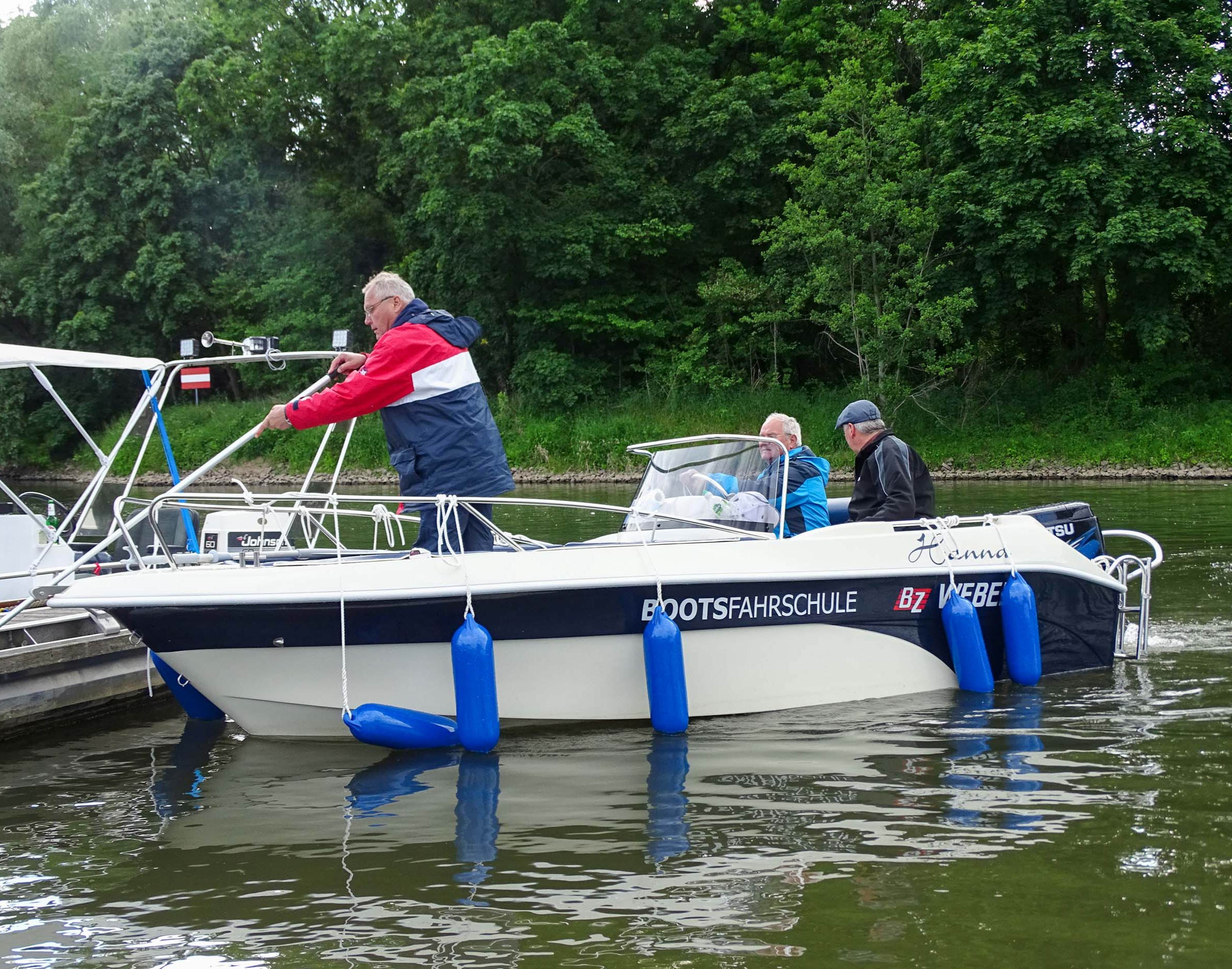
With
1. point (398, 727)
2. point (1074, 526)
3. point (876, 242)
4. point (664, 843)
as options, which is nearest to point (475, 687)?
point (398, 727)

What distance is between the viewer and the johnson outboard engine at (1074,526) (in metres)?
8.55

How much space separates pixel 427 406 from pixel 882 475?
9.93 feet

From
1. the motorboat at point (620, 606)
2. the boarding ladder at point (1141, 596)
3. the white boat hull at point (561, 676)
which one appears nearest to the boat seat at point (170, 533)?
the motorboat at point (620, 606)

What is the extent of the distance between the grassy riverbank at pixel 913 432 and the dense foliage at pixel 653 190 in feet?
2.18

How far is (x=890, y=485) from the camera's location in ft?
25.5

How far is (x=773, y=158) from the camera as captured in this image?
1351 inches

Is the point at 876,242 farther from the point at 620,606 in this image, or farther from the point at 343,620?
the point at 343,620

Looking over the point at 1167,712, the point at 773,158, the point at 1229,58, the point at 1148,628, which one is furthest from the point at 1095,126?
the point at 1167,712

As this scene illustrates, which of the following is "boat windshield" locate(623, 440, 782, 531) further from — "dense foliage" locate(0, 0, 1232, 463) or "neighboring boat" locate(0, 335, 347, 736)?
"dense foliage" locate(0, 0, 1232, 463)

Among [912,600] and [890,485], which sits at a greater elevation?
[890,485]

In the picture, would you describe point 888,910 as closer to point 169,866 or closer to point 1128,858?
point 1128,858

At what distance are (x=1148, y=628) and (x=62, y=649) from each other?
292 inches

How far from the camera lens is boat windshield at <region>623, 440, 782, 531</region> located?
752 cm

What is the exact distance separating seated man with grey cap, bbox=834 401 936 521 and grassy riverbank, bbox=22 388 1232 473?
2082 centimetres
